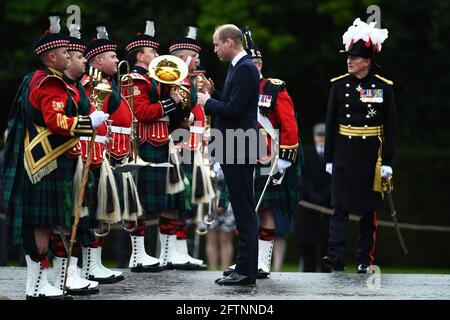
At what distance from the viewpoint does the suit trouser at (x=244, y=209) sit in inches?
385

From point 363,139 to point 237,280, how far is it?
205 centimetres

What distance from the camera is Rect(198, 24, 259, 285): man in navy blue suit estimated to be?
9.69 m

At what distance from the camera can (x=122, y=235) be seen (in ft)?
53.3

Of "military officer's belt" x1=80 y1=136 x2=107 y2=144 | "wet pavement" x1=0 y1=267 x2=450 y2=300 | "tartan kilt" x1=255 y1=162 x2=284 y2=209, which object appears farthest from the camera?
"tartan kilt" x1=255 y1=162 x2=284 y2=209

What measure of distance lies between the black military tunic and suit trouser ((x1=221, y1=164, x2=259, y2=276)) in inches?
63.6

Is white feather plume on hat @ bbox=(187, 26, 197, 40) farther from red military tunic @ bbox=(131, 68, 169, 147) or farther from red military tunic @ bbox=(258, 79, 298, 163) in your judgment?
red military tunic @ bbox=(258, 79, 298, 163)

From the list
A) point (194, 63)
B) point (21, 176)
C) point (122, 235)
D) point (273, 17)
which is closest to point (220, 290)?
point (21, 176)

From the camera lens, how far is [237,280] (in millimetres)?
9852

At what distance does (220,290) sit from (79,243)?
1.15m

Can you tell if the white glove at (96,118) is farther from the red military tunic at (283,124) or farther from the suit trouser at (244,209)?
the red military tunic at (283,124)

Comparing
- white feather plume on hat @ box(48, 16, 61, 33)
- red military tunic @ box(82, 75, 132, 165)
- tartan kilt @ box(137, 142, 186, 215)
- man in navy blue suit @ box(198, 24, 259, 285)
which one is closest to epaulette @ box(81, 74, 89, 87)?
red military tunic @ box(82, 75, 132, 165)

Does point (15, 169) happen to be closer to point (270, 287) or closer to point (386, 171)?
point (270, 287)

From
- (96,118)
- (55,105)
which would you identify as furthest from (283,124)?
(55,105)
